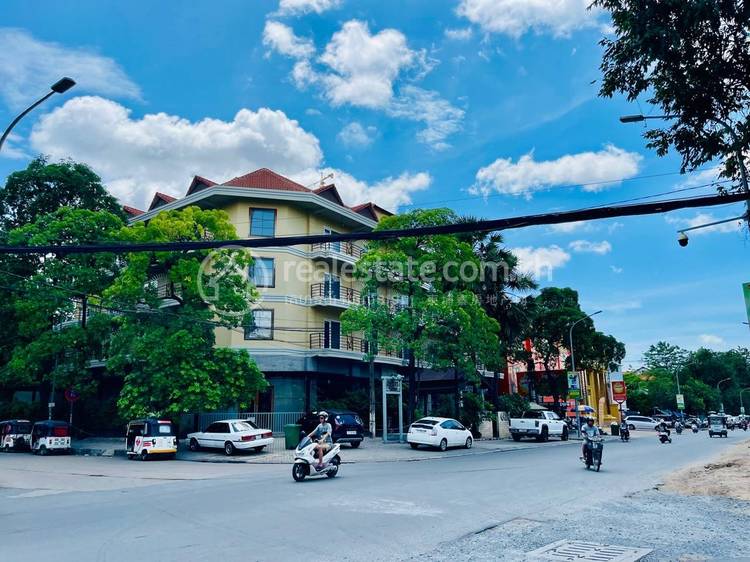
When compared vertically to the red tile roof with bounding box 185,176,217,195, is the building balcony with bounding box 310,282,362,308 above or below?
below

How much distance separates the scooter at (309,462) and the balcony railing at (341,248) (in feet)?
72.4

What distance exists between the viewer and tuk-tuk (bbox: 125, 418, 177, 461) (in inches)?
1016

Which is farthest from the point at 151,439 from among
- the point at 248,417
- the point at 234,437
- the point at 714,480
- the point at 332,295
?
the point at 714,480

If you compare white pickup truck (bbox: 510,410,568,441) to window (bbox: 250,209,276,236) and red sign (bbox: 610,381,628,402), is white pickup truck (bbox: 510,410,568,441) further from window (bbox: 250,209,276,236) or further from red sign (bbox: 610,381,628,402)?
red sign (bbox: 610,381,628,402)

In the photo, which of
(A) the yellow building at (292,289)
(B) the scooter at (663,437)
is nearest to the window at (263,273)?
(A) the yellow building at (292,289)

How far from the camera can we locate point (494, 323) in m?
32.5

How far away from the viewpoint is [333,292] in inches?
1515

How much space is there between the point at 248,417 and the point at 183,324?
19.3ft

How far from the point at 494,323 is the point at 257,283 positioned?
13761 millimetres

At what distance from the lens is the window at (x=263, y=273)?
36.0 m

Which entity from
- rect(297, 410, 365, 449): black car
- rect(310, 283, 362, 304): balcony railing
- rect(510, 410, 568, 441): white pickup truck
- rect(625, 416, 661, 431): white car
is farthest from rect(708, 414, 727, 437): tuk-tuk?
rect(297, 410, 365, 449): black car

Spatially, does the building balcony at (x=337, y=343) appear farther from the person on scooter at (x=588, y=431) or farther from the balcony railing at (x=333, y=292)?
the person on scooter at (x=588, y=431)

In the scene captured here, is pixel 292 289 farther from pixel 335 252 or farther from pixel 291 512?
pixel 291 512

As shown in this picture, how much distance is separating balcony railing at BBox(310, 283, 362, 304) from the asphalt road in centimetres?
1924
